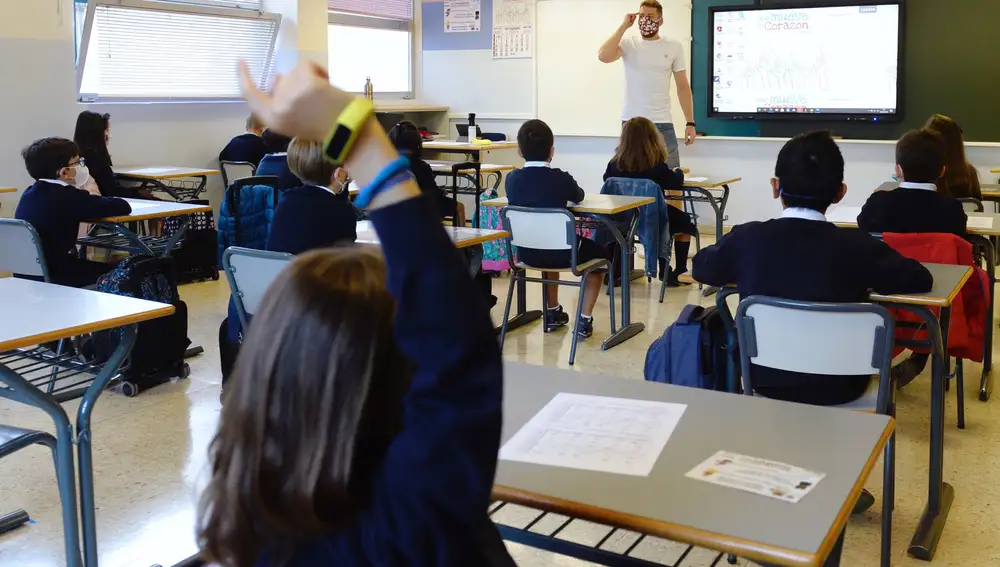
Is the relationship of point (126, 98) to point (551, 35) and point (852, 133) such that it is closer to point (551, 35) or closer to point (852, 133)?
point (551, 35)

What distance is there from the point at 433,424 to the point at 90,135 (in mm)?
5627

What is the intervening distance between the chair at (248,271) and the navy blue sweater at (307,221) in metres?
0.10

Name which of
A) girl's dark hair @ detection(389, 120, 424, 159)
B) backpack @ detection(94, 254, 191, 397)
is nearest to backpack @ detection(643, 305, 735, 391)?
backpack @ detection(94, 254, 191, 397)

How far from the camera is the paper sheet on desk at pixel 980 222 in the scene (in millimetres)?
3646

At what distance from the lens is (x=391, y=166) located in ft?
2.95

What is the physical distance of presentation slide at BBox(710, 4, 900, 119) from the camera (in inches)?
289

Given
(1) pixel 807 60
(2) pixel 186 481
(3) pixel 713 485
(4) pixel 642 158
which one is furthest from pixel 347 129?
(1) pixel 807 60

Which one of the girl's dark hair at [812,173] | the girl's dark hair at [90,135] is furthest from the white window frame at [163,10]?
the girl's dark hair at [812,173]

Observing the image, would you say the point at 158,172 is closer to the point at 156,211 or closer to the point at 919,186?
the point at 156,211

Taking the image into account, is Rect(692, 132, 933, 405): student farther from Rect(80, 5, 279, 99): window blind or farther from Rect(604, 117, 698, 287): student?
Rect(80, 5, 279, 99): window blind

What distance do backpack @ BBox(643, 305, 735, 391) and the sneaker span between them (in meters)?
2.31

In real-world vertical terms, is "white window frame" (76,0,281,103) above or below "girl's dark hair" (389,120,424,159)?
above

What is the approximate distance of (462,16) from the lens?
9.40 m

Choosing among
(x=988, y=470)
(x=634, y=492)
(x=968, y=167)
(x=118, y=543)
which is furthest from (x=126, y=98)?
(x=634, y=492)
